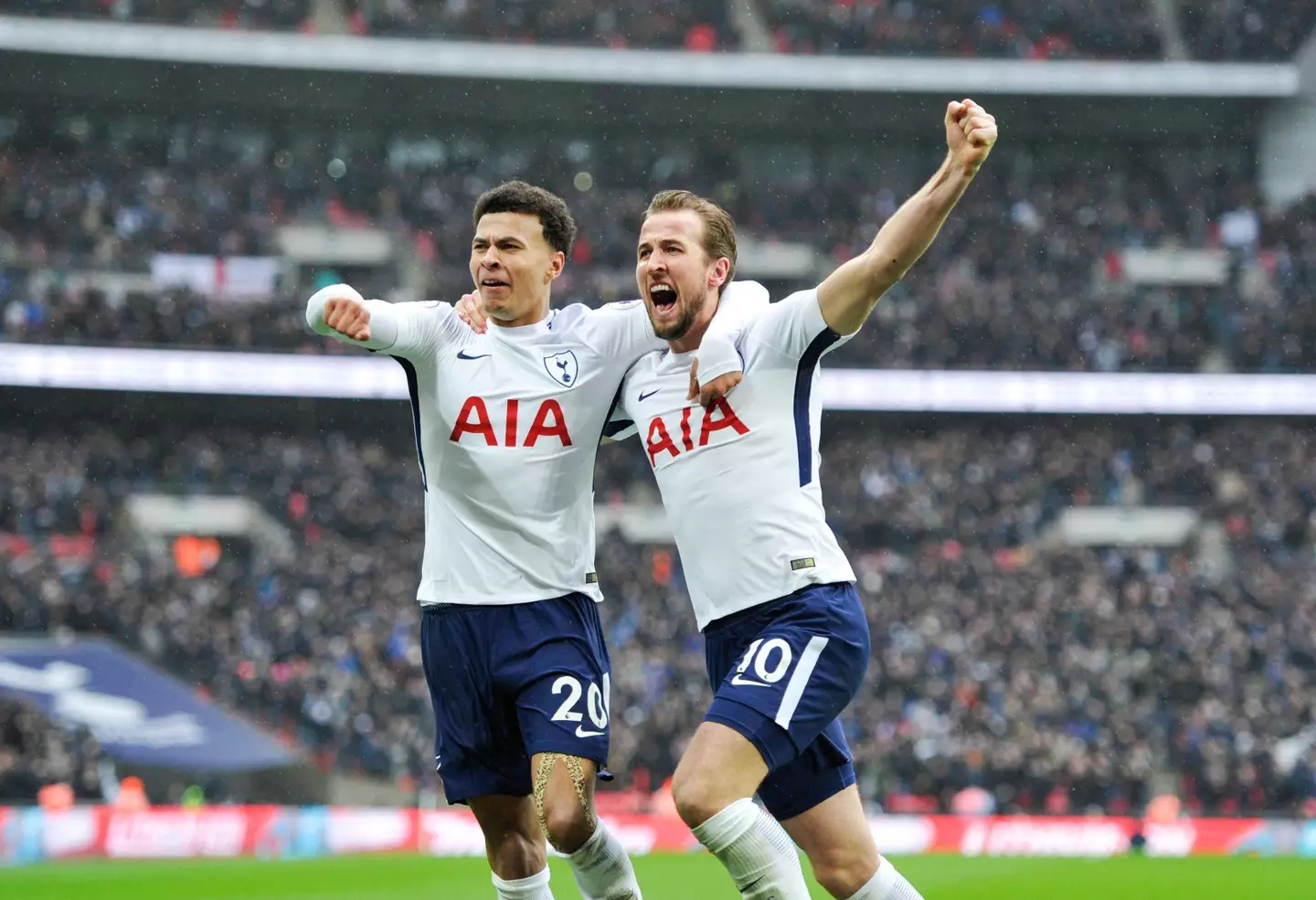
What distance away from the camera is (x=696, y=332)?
551 centimetres

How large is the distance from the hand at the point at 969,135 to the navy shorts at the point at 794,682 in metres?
1.44

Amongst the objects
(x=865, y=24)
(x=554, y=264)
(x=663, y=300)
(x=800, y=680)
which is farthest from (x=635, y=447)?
(x=800, y=680)

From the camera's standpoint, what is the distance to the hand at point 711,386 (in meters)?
5.14

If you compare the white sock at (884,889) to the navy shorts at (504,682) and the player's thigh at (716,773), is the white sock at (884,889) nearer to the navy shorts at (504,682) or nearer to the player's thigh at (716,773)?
the player's thigh at (716,773)

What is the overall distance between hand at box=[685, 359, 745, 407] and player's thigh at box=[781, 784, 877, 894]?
4.57 ft

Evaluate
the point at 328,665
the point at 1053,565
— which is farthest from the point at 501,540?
the point at 1053,565

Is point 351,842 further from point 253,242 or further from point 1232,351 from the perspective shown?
point 1232,351

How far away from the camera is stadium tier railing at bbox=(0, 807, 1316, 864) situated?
17172mm

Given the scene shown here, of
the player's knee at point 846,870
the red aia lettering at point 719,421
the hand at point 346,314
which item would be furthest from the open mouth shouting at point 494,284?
the player's knee at point 846,870

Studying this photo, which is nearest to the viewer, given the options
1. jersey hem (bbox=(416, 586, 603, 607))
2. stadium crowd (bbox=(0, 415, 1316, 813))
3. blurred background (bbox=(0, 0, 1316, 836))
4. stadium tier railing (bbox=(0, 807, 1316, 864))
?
jersey hem (bbox=(416, 586, 603, 607))

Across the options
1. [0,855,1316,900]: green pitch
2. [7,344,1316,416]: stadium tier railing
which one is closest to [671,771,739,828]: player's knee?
[0,855,1316,900]: green pitch

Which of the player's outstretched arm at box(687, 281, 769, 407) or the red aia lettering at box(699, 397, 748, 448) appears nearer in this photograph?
the player's outstretched arm at box(687, 281, 769, 407)

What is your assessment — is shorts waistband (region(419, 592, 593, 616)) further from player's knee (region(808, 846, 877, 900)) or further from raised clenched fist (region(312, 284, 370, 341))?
player's knee (region(808, 846, 877, 900))

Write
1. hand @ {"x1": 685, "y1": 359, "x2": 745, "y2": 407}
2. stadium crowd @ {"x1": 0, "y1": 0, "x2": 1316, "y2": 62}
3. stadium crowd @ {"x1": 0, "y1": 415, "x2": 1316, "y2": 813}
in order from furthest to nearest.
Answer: stadium crowd @ {"x1": 0, "y1": 0, "x2": 1316, "y2": 62} → stadium crowd @ {"x1": 0, "y1": 415, "x2": 1316, "y2": 813} → hand @ {"x1": 685, "y1": 359, "x2": 745, "y2": 407}
